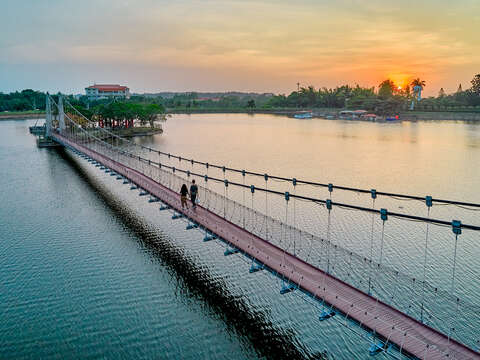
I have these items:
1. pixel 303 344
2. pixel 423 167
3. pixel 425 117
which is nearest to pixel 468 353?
pixel 303 344

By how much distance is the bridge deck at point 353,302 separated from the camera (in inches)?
246

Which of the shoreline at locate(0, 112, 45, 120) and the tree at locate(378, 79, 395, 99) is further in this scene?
the tree at locate(378, 79, 395, 99)

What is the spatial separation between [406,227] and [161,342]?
10211 millimetres

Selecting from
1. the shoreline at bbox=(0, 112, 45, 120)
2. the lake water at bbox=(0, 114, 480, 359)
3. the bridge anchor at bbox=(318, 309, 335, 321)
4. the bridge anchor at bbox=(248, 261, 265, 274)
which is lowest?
the lake water at bbox=(0, 114, 480, 359)

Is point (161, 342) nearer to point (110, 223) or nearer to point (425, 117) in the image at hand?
point (110, 223)

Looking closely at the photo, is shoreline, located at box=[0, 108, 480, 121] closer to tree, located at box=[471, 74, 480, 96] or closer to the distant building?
tree, located at box=[471, 74, 480, 96]

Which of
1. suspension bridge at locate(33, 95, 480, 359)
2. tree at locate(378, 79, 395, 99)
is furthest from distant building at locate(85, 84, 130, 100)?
suspension bridge at locate(33, 95, 480, 359)

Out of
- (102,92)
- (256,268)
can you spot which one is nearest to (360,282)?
(256,268)

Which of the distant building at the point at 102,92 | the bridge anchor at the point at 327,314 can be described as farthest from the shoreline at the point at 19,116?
the bridge anchor at the point at 327,314

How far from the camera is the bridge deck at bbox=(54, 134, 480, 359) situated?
6.24 m

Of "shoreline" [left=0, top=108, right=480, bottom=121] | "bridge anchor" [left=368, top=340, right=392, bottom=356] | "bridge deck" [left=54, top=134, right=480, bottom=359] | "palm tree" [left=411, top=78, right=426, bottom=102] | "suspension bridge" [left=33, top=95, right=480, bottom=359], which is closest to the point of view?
"bridge deck" [left=54, top=134, right=480, bottom=359]

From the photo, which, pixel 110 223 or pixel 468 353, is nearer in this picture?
pixel 468 353

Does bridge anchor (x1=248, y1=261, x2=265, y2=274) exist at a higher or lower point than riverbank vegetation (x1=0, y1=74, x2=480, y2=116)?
lower

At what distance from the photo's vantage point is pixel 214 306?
10.1m
